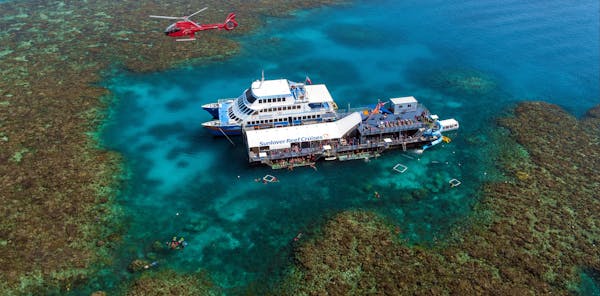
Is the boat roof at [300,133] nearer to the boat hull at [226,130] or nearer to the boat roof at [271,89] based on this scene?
the boat hull at [226,130]

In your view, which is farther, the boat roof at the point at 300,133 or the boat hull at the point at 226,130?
the boat hull at the point at 226,130

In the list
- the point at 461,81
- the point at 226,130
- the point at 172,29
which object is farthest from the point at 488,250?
the point at 172,29

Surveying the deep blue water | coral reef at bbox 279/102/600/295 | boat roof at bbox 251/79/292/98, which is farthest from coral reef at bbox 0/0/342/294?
coral reef at bbox 279/102/600/295

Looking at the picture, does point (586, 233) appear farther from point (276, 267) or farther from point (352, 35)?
point (352, 35)

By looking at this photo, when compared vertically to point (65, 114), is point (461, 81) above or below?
above

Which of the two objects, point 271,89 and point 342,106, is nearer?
point 271,89

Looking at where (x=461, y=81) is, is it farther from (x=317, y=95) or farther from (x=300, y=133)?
(x=300, y=133)

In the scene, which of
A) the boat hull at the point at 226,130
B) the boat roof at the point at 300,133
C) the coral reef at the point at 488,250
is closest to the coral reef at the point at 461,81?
the coral reef at the point at 488,250
